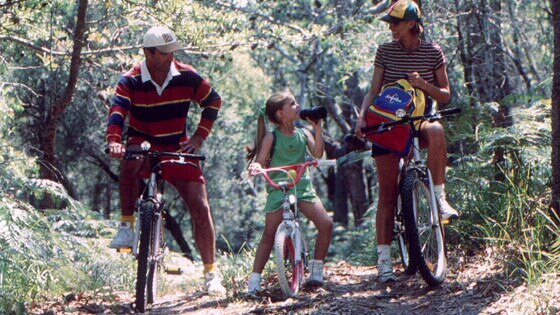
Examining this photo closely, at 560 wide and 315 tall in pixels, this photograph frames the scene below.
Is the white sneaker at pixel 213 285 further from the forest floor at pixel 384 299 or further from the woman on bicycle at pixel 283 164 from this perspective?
the woman on bicycle at pixel 283 164

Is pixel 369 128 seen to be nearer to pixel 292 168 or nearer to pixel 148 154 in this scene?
pixel 292 168

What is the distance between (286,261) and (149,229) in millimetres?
1032

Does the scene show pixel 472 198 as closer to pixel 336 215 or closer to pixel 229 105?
pixel 229 105

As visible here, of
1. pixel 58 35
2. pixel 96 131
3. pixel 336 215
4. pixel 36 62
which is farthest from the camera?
pixel 336 215

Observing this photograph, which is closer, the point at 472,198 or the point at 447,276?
the point at 447,276

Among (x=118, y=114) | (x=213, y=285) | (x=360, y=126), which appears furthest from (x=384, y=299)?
(x=118, y=114)

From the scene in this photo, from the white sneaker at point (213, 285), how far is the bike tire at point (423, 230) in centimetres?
160

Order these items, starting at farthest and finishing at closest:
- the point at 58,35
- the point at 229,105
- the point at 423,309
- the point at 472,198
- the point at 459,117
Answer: the point at 229,105 < the point at 58,35 < the point at 459,117 < the point at 472,198 < the point at 423,309

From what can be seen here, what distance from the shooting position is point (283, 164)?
6.54 meters

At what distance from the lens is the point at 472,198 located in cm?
738

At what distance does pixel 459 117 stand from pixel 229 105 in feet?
54.0

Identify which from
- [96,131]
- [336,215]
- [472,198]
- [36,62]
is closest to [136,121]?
[472,198]

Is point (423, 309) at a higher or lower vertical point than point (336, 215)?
lower

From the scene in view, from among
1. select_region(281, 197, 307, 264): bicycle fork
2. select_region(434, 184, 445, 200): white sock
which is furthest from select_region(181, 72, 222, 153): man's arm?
select_region(434, 184, 445, 200): white sock
